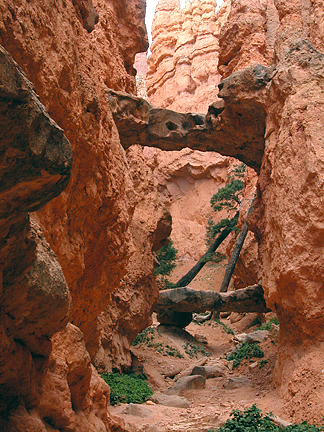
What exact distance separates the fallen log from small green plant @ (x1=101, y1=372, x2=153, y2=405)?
5299 millimetres

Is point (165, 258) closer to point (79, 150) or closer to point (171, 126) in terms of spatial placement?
point (171, 126)

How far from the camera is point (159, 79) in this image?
3612cm

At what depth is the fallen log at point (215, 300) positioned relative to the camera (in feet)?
42.7

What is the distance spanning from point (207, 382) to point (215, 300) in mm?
4134

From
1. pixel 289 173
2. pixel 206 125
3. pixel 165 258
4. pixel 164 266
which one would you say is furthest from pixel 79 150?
pixel 165 258

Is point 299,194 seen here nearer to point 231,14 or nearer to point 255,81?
point 255,81

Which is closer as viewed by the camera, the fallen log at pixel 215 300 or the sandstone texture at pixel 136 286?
the sandstone texture at pixel 136 286

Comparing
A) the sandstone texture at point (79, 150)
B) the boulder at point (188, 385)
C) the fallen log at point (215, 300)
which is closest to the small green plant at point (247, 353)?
the fallen log at point (215, 300)

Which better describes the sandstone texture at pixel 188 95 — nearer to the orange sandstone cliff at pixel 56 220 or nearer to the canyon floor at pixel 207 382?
the canyon floor at pixel 207 382

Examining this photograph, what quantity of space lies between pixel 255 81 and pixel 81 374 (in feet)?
26.2

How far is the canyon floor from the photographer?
6.03m

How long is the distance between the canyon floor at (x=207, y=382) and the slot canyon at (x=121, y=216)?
61 millimetres

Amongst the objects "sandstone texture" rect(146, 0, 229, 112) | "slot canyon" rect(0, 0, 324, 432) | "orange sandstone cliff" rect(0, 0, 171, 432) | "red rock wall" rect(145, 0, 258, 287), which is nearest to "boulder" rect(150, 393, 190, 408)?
"slot canyon" rect(0, 0, 324, 432)

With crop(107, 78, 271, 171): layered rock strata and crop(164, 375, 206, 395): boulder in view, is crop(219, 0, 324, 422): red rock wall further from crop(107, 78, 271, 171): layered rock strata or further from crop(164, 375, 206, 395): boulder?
crop(164, 375, 206, 395): boulder
